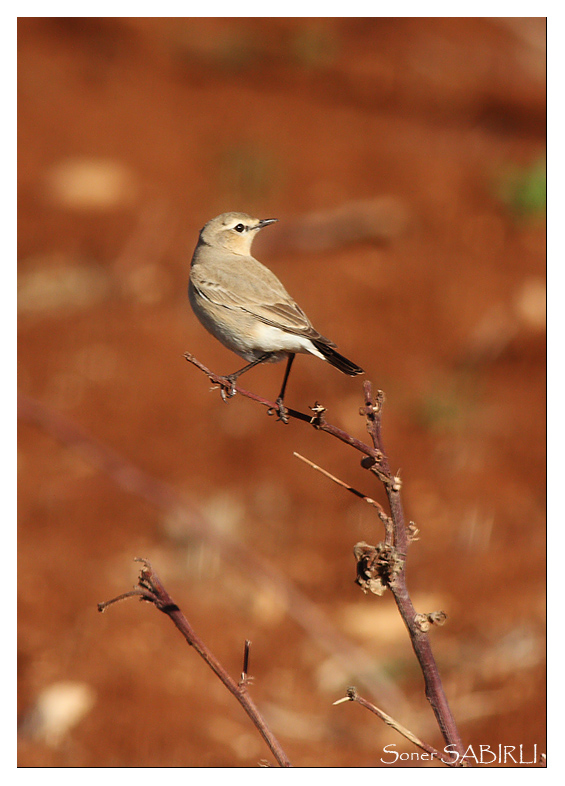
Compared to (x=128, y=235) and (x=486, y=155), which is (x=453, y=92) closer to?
(x=486, y=155)

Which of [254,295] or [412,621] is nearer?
[412,621]

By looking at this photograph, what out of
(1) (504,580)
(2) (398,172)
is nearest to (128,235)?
(2) (398,172)

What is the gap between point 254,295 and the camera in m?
4.18

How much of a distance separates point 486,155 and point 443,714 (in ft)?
40.2

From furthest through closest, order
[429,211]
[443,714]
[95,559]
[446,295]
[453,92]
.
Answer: [453,92]
[429,211]
[446,295]
[95,559]
[443,714]

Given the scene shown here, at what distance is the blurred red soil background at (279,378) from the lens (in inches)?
268

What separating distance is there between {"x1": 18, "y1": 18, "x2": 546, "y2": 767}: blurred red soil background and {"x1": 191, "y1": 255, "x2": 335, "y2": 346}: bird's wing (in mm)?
990

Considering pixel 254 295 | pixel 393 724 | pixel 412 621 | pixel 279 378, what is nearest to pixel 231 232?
pixel 254 295

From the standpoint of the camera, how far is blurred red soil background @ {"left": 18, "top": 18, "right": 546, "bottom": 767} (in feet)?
22.4

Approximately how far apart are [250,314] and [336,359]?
62cm

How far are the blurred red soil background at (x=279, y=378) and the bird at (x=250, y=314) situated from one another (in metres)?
0.84

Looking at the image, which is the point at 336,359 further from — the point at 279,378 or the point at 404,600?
the point at 279,378

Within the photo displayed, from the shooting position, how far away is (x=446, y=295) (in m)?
11.3

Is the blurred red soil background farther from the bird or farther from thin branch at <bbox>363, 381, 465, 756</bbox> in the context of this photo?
thin branch at <bbox>363, 381, 465, 756</bbox>
